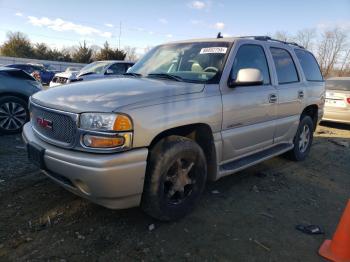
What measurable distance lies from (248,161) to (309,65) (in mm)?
2669

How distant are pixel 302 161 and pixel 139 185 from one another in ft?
13.0

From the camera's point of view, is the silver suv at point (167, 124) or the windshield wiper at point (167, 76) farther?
the windshield wiper at point (167, 76)

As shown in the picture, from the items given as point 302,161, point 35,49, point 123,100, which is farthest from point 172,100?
point 35,49

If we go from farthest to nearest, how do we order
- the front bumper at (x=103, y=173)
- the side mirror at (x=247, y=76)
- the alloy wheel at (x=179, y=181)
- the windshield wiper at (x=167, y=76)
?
the windshield wiper at (x=167, y=76)
the side mirror at (x=247, y=76)
the alloy wheel at (x=179, y=181)
the front bumper at (x=103, y=173)

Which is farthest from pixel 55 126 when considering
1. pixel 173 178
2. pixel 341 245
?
pixel 341 245

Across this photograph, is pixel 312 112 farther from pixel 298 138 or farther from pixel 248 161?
→ pixel 248 161

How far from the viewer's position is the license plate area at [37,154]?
10.0 feet

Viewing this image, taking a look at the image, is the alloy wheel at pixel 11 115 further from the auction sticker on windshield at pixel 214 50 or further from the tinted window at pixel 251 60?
the tinted window at pixel 251 60

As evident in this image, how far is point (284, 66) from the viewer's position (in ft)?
16.5

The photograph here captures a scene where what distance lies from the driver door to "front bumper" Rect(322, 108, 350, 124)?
5.48 metres

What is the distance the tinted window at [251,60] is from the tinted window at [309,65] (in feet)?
4.38

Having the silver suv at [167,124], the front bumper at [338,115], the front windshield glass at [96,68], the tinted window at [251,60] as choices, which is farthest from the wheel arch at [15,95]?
the front bumper at [338,115]

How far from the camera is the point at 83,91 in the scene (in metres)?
3.25

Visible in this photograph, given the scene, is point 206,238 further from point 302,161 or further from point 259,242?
point 302,161
